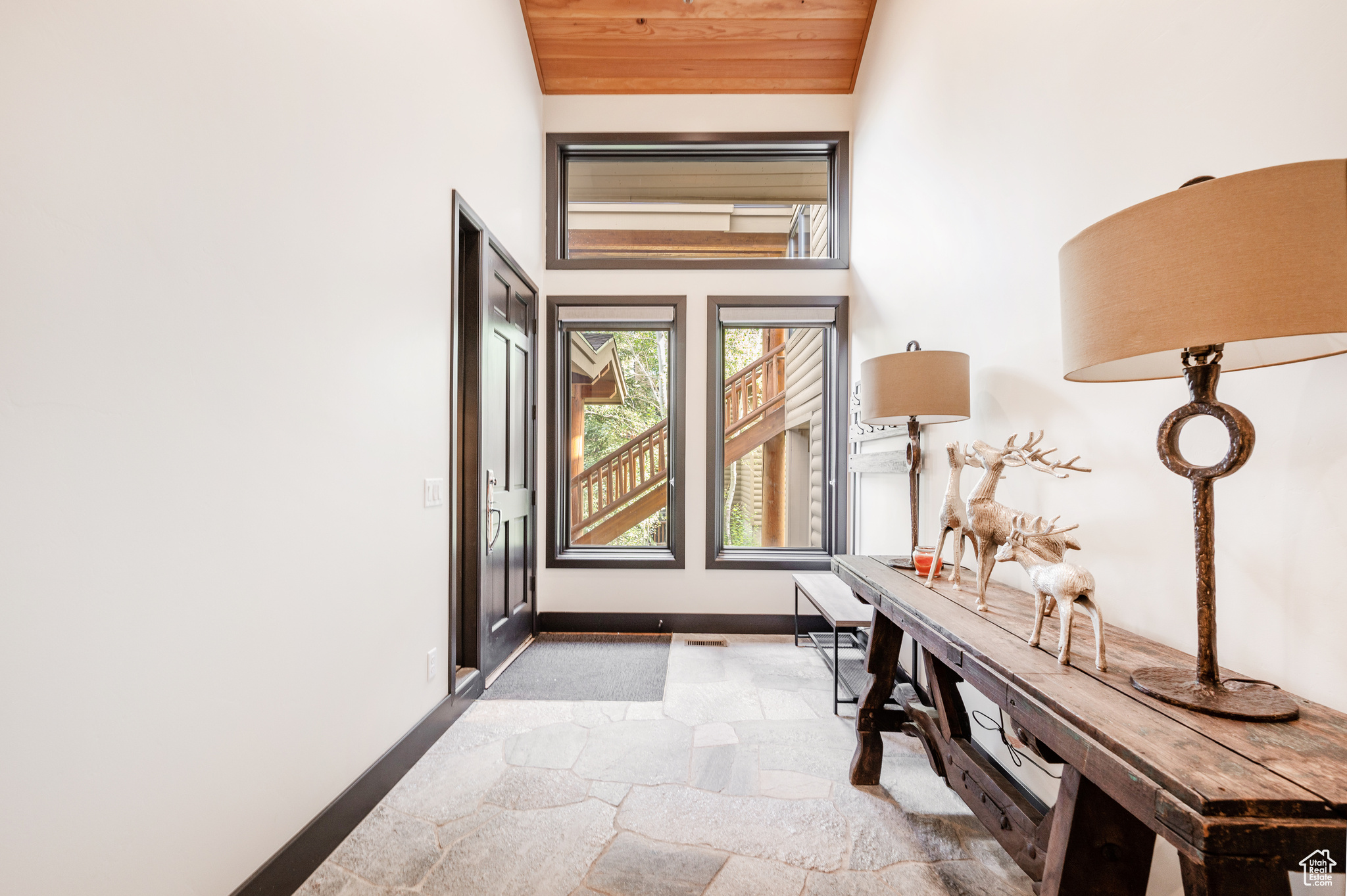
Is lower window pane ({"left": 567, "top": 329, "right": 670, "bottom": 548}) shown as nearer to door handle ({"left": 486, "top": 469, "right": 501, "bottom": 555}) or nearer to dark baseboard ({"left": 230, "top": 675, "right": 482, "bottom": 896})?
door handle ({"left": 486, "top": 469, "right": 501, "bottom": 555})

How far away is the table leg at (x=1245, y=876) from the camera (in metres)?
0.67

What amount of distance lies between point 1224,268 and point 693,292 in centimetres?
317

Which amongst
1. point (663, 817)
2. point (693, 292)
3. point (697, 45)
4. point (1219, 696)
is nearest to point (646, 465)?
point (693, 292)

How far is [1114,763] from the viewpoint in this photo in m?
0.80

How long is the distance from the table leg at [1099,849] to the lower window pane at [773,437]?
2.82 metres

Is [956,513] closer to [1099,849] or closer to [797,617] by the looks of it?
[1099,849]

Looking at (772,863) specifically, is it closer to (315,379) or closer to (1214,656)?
(1214,656)

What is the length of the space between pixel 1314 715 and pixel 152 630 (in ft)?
6.80

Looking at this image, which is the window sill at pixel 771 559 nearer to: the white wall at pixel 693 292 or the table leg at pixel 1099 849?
the white wall at pixel 693 292

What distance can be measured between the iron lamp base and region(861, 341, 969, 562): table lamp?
119 cm

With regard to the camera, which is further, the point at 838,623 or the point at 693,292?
the point at 693,292

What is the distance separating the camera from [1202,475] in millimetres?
908

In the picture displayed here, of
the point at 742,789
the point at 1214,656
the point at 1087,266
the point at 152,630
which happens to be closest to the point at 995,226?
the point at 1087,266

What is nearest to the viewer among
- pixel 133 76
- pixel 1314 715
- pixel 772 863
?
pixel 1314 715
